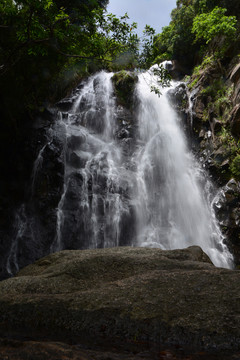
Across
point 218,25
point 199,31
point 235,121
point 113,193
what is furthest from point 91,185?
point 199,31

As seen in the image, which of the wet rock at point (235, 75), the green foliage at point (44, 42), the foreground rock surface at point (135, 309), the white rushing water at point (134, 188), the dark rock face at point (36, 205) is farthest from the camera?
the wet rock at point (235, 75)

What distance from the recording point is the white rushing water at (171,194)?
12.0 metres

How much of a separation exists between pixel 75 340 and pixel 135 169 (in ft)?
39.7

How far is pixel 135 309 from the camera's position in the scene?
9.02 feet

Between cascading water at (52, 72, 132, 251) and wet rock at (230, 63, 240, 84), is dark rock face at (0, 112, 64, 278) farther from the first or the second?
wet rock at (230, 63, 240, 84)

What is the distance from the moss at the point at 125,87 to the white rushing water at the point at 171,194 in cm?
129

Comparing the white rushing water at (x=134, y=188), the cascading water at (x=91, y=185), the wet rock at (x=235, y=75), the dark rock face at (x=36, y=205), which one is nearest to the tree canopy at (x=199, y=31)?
the wet rock at (x=235, y=75)

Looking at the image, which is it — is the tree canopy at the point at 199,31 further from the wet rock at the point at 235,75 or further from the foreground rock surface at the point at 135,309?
the foreground rock surface at the point at 135,309

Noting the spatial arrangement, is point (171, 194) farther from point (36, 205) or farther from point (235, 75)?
point (235, 75)

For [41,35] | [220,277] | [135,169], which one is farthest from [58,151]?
[220,277]

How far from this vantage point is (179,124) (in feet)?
57.6

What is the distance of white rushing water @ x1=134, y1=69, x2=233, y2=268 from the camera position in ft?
39.3

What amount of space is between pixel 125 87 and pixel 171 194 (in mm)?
9046

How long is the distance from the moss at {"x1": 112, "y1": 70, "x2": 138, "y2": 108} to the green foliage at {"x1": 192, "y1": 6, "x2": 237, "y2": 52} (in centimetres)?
516
